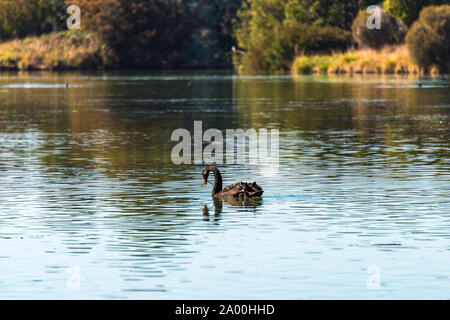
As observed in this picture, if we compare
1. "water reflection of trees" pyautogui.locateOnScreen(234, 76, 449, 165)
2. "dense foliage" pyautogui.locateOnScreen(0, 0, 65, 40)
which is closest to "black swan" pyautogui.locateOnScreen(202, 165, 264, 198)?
"water reflection of trees" pyautogui.locateOnScreen(234, 76, 449, 165)

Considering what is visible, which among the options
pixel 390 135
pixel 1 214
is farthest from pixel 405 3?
pixel 1 214

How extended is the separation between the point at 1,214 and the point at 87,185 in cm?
427

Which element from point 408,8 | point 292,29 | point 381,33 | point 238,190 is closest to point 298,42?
point 292,29

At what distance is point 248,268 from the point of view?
15.5 m

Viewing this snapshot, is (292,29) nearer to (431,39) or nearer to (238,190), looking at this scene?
(431,39)

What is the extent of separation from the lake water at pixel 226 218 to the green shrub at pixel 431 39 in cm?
4531

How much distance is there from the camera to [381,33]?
9869cm

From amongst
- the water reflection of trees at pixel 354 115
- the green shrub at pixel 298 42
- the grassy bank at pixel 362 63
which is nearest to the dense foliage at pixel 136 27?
the green shrub at pixel 298 42

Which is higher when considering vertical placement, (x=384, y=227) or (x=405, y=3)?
(x=405, y=3)

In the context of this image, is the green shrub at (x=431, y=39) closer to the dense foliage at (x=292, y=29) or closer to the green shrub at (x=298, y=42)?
the green shrub at (x=298, y=42)

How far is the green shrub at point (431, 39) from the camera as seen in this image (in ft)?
283

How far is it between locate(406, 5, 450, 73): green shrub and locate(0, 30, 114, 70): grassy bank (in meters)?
58.9

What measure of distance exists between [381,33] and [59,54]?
174 feet
